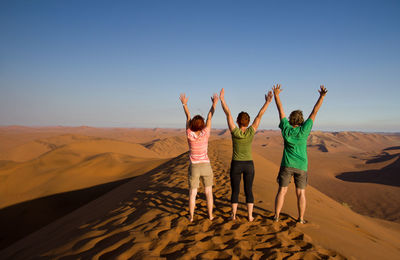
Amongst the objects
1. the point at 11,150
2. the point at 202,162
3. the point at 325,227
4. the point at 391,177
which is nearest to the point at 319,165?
the point at 391,177

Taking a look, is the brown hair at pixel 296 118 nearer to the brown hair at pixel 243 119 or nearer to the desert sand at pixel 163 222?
the brown hair at pixel 243 119

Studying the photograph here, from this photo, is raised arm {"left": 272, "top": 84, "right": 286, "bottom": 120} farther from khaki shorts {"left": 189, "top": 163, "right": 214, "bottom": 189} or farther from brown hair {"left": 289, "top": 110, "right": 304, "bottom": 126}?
khaki shorts {"left": 189, "top": 163, "right": 214, "bottom": 189}

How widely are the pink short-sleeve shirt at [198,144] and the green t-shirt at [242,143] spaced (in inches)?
18.8

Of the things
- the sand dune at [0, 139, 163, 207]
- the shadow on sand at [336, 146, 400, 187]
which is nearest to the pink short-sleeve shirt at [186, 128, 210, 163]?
the sand dune at [0, 139, 163, 207]

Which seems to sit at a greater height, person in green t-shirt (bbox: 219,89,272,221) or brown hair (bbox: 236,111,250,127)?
brown hair (bbox: 236,111,250,127)

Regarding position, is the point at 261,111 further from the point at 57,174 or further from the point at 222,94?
the point at 57,174

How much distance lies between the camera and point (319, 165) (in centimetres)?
2781

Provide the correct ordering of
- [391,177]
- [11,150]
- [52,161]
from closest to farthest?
1. [52,161]
2. [391,177]
3. [11,150]

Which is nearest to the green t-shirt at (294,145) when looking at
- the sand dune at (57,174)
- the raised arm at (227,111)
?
the raised arm at (227,111)

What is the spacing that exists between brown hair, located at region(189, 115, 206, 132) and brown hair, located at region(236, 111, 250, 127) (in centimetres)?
63

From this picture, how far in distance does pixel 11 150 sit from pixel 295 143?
1791 inches

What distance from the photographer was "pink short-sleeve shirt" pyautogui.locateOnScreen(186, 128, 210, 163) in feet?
11.4

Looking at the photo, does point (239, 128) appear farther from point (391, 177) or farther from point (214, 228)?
point (391, 177)

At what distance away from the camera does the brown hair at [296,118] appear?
3.53 meters
